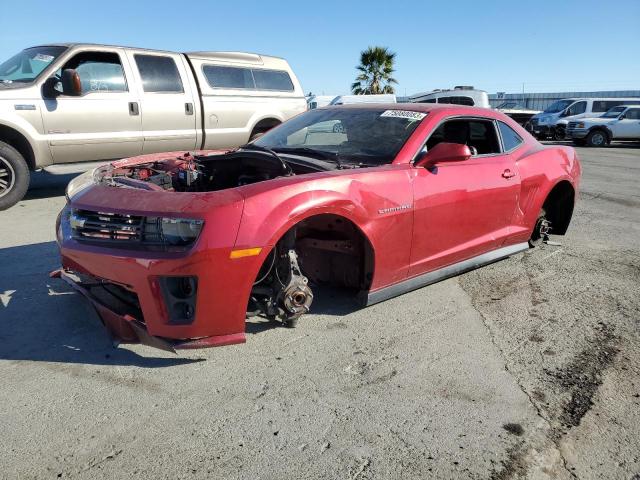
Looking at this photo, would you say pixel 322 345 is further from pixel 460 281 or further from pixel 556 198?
pixel 556 198

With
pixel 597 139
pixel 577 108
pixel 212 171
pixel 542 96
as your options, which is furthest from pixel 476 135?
pixel 542 96

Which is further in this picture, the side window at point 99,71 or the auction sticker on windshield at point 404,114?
the side window at point 99,71

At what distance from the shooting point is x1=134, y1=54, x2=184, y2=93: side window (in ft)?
24.0

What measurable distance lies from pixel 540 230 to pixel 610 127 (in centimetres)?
1737

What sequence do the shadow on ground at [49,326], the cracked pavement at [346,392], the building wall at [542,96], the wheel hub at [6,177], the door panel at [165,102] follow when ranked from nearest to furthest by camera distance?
the cracked pavement at [346,392] < the shadow on ground at [49,326] < the wheel hub at [6,177] < the door panel at [165,102] < the building wall at [542,96]

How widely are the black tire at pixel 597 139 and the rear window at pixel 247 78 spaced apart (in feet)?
49.7

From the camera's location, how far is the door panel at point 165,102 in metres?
7.29

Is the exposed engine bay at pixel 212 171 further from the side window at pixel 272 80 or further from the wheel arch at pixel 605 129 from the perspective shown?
the wheel arch at pixel 605 129

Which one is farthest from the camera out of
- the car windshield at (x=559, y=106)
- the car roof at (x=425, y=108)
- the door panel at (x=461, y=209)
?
the car windshield at (x=559, y=106)

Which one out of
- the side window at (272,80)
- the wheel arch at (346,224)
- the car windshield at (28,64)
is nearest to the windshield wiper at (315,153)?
the wheel arch at (346,224)

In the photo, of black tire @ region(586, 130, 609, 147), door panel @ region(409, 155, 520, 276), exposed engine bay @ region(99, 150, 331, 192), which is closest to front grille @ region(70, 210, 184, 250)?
exposed engine bay @ region(99, 150, 331, 192)

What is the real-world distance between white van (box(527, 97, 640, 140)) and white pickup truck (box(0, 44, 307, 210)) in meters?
15.5

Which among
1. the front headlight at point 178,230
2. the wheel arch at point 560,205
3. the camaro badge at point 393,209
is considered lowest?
the wheel arch at point 560,205

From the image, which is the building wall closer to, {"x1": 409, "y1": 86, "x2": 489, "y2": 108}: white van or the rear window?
{"x1": 409, "y1": 86, "x2": 489, "y2": 108}: white van
